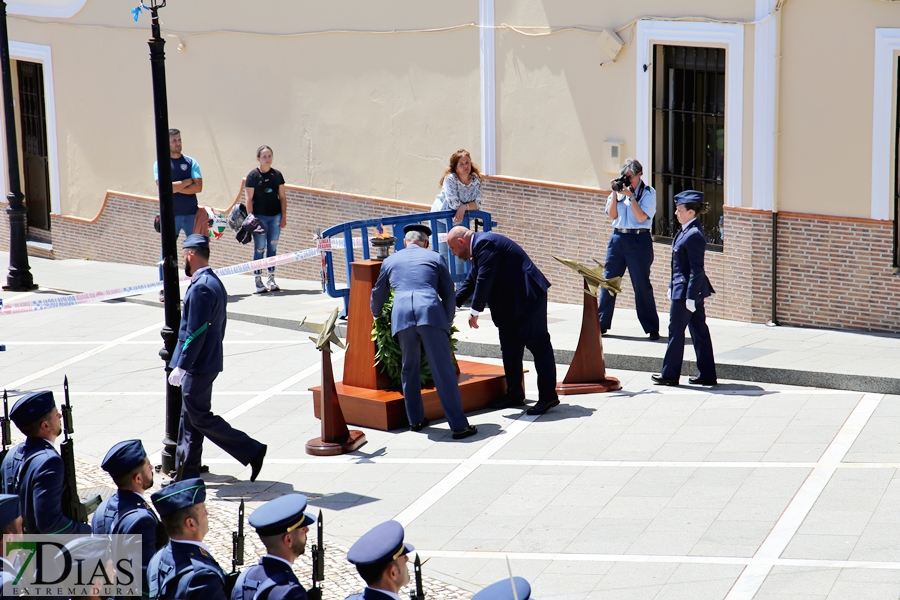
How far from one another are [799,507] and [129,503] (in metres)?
4.41

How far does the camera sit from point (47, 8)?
19.2m

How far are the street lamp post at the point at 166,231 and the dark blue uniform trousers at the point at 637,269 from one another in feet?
16.1

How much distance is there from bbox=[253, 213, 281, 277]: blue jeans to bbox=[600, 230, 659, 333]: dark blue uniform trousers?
5.00 m

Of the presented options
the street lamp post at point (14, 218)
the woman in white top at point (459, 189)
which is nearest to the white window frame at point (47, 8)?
the street lamp post at point (14, 218)

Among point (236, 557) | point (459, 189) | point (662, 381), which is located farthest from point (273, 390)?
point (236, 557)

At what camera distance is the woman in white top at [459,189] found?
13.8 metres

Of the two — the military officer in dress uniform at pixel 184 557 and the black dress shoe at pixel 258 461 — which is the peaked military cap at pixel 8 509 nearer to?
the military officer in dress uniform at pixel 184 557

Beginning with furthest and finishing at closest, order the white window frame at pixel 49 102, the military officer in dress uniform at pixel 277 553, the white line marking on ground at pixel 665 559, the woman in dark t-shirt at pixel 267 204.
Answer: the white window frame at pixel 49 102 → the woman in dark t-shirt at pixel 267 204 → the white line marking on ground at pixel 665 559 → the military officer in dress uniform at pixel 277 553

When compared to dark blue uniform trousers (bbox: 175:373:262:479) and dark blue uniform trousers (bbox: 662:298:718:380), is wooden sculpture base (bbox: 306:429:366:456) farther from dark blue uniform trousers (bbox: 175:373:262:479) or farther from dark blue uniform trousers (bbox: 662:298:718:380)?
dark blue uniform trousers (bbox: 662:298:718:380)

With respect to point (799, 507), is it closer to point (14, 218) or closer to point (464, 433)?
point (464, 433)

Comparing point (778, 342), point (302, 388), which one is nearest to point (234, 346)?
point (302, 388)

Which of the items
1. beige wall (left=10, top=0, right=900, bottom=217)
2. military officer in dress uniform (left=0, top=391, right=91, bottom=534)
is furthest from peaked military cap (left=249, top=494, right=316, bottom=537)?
beige wall (left=10, top=0, right=900, bottom=217)

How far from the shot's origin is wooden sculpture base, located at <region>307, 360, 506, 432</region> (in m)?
10.3

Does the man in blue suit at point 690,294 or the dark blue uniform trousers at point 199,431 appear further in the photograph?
the man in blue suit at point 690,294
